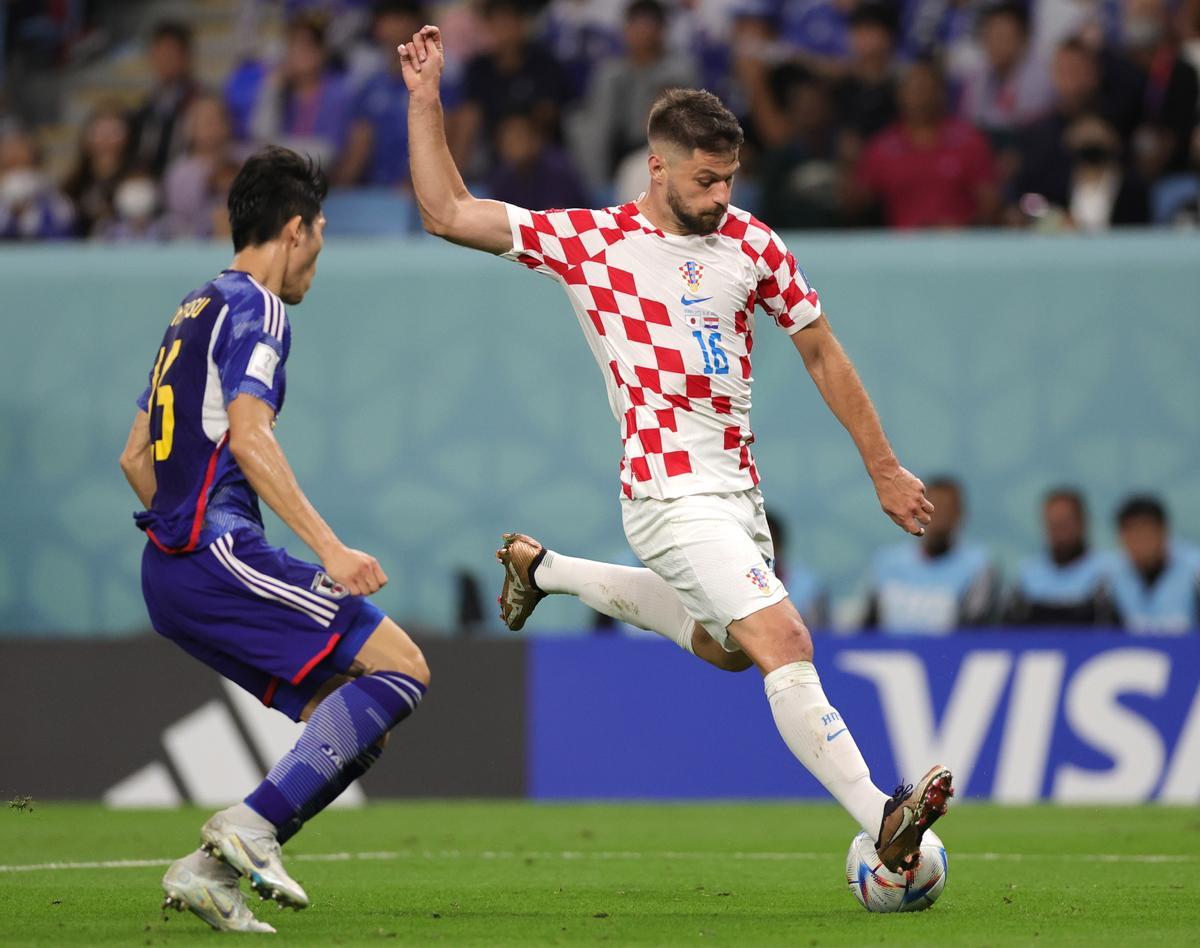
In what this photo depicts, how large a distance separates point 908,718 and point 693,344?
542 cm

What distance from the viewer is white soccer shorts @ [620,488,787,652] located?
6410 mm

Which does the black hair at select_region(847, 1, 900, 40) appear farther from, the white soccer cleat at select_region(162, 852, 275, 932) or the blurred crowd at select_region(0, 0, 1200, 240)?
the white soccer cleat at select_region(162, 852, 275, 932)

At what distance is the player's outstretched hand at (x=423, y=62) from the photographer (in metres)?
6.48

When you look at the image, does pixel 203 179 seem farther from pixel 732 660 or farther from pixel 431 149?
pixel 732 660

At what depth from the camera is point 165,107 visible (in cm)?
1571

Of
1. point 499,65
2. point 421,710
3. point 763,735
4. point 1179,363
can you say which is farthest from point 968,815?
point 499,65

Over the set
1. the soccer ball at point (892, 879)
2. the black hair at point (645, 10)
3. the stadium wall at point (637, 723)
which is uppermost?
the black hair at point (645, 10)

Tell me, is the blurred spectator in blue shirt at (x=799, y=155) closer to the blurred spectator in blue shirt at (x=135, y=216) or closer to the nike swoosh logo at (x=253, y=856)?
the blurred spectator in blue shirt at (x=135, y=216)

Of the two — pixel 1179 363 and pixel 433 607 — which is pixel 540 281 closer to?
pixel 433 607

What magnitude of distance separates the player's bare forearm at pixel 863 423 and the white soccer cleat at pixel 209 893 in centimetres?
238

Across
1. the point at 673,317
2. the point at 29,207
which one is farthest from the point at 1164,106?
the point at 29,207

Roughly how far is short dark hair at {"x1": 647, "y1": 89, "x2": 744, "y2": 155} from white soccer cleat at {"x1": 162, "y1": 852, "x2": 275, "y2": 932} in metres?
2.62

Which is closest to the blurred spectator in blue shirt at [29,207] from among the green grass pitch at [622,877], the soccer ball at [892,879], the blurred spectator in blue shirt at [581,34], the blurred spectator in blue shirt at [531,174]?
the blurred spectator in blue shirt at [531,174]

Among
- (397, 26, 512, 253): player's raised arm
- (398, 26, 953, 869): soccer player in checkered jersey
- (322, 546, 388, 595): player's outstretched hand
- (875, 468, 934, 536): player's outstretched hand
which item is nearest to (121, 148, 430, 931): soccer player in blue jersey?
(322, 546, 388, 595): player's outstretched hand
